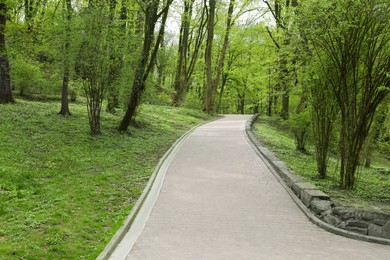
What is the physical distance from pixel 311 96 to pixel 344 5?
11.1ft

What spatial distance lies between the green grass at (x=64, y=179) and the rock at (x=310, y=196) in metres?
3.97

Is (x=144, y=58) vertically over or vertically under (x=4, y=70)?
over

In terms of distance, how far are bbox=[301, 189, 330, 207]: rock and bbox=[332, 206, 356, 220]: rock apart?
599 millimetres

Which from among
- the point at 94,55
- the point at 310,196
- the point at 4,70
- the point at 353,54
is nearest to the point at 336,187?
the point at 310,196

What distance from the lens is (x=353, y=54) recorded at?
343 inches

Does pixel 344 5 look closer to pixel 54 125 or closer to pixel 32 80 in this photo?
pixel 54 125

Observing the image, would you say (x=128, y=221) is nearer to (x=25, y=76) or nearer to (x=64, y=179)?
(x=64, y=179)

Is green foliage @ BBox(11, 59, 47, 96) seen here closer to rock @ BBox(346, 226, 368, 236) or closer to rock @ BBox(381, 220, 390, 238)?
rock @ BBox(346, 226, 368, 236)

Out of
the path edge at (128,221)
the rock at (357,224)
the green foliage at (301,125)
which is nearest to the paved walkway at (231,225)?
the path edge at (128,221)

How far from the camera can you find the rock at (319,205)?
7348mm

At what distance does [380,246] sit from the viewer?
20.3ft

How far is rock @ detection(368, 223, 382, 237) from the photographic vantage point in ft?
21.3

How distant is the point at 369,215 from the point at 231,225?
8.66ft

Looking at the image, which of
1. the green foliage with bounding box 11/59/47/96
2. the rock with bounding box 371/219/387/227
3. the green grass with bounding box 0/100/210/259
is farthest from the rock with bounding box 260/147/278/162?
the green foliage with bounding box 11/59/47/96
